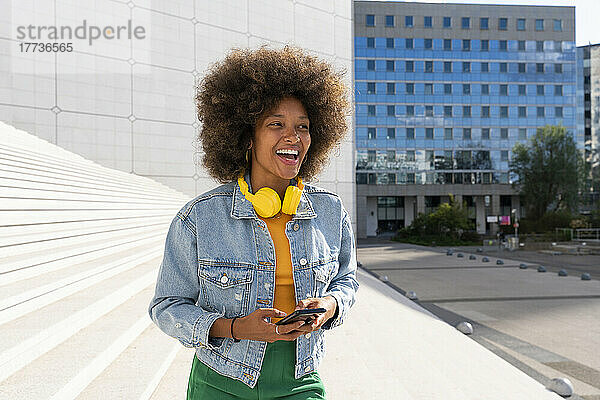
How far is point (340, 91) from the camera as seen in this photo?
2035 mm

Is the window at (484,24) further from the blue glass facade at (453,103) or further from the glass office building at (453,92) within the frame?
the blue glass facade at (453,103)

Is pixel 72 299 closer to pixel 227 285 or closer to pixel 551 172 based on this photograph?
pixel 227 285

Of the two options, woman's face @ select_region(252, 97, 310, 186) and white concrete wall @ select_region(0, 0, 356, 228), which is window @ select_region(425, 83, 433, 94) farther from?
woman's face @ select_region(252, 97, 310, 186)

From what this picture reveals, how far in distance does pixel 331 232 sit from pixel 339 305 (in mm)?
256

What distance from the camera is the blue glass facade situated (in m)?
53.2

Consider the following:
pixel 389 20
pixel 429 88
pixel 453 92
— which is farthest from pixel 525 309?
pixel 389 20

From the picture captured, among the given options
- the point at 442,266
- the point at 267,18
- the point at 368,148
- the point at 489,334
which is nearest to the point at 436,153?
the point at 368,148

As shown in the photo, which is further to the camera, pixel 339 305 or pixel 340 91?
pixel 340 91

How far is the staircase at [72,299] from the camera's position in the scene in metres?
2.79

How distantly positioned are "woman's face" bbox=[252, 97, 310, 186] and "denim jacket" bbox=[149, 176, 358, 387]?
0.16 metres

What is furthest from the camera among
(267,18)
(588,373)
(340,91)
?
(267,18)

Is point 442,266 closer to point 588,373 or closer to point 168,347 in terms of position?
point 588,373

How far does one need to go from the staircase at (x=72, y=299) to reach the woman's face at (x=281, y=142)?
1.60 metres

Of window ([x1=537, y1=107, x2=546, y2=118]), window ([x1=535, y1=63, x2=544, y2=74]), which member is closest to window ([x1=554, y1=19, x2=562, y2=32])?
window ([x1=535, y1=63, x2=544, y2=74])
